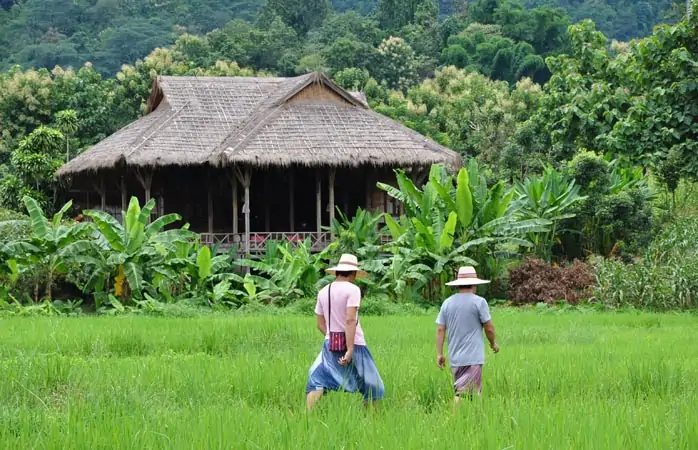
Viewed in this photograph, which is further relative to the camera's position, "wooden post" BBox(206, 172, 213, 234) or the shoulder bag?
"wooden post" BBox(206, 172, 213, 234)

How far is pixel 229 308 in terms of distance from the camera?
48.4 ft

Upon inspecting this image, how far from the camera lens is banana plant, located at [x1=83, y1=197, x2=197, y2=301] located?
14.2 meters

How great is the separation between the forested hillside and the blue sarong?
38972mm

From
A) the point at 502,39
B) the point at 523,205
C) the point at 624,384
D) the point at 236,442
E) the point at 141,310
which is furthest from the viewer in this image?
the point at 502,39

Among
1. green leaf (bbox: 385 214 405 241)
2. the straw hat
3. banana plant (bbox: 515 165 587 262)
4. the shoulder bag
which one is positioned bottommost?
green leaf (bbox: 385 214 405 241)

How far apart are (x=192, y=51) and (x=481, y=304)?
33611 mm

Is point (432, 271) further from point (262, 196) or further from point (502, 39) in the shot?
point (502, 39)

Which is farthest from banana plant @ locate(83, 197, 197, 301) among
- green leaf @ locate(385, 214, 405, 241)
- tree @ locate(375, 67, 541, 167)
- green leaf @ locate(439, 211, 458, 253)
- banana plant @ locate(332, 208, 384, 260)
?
tree @ locate(375, 67, 541, 167)

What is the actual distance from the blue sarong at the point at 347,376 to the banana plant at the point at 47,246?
883 cm

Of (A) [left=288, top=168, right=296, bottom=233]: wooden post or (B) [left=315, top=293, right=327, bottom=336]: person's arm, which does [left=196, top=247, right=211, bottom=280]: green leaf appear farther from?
(B) [left=315, top=293, right=327, bottom=336]: person's arm

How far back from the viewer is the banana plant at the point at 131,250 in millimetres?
14242

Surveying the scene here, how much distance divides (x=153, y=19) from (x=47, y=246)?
41436 mm

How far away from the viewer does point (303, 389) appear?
22.0 ft

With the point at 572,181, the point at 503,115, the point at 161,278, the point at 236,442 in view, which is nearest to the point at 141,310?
the point at 161,278
